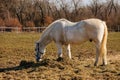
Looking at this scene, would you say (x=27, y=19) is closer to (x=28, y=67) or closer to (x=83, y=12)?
(x=83, y=12)

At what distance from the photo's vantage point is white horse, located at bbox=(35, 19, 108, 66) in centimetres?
920

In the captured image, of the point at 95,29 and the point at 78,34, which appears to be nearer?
the point at 95,29

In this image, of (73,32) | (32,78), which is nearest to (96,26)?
(73,32)

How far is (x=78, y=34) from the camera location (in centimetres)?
956

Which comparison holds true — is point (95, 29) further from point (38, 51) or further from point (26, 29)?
point (26, 29)

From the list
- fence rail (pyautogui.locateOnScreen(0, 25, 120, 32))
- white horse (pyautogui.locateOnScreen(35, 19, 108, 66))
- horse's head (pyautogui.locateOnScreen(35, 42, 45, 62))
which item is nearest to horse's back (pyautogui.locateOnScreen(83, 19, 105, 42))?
white horse (pyautogui.locateOnScreen(35, 19, 108, 66))

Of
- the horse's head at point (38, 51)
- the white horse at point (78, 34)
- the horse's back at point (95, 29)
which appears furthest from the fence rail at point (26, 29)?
the horse's back at point (95, 29)

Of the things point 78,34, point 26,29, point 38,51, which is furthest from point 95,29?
point 26,29

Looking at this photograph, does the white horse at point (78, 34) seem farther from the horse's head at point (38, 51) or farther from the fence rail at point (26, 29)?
the fence rail at point (26, 29)

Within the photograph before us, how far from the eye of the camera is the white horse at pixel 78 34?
30.2 feet

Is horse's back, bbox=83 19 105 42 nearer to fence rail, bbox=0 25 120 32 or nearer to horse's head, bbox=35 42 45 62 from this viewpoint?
horse's head, bbox=35 42 45 62

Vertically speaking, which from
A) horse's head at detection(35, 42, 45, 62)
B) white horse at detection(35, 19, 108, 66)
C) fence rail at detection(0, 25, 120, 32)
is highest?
white horse at detection(35, 19, 108, 66)

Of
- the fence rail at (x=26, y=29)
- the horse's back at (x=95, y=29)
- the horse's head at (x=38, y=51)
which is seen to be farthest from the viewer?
the fence rail at (x=26, y=29)

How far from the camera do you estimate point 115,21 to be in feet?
158
